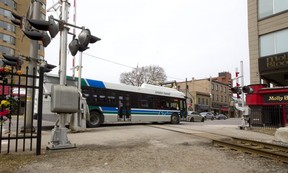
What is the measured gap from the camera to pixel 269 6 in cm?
2109

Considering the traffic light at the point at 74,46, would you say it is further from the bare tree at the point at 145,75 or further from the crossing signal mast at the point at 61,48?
the bare tree at the point at 145,75

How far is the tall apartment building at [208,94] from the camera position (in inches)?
2613

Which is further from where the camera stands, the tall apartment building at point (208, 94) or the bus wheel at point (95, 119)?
the tall apartment building at point (208, 94)

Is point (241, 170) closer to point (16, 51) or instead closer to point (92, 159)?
point (92, 159)

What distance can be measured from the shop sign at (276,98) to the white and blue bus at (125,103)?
755 cm

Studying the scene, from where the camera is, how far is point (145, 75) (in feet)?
193

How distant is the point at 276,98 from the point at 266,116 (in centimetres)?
164

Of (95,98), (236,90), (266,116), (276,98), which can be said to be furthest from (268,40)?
(95,98)

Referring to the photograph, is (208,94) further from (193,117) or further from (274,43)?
(274,43)

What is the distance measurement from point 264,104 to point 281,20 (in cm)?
675

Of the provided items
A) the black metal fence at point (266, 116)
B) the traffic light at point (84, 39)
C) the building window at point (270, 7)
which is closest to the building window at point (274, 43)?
the building window at point (270, 7)

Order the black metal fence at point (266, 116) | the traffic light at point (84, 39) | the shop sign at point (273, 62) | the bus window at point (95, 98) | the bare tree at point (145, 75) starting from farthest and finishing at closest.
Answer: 1. the bare tree at point (145, 75)
2. the shop sign at point (273, 62)
3. the black metal fence at point (266, 116)
4. the bus window at point (95, 98)
5. the traffic light at point (84, 39)

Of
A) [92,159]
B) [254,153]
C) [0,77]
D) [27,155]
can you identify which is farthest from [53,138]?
[254,153]

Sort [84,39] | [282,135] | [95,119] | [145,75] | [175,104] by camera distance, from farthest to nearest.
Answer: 1. [145,75]
2. [175,104]
3. [95,119]
4. [282,135]
5. [84,39]
